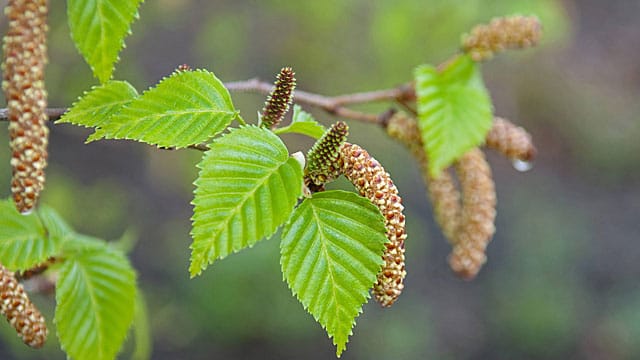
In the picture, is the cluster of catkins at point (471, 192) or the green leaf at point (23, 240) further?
the cluster of catkins at point (471, 192)

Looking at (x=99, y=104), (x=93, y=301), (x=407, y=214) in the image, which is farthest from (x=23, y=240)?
(x=407, y=214)

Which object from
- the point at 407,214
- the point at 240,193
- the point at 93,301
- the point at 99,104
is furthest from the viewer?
the point at 407,214

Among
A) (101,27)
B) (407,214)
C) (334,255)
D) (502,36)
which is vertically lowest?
(407,214)

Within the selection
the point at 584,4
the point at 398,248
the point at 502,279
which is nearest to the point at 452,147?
the point at 398,248

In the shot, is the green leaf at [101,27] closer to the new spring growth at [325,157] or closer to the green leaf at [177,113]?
the green leaf at [177,113]

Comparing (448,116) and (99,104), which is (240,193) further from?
(448,116)

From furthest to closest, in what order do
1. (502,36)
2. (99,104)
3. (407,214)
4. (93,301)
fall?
1. (407,214)
2. (502,36)
3. (93,301)
4. (99,104)

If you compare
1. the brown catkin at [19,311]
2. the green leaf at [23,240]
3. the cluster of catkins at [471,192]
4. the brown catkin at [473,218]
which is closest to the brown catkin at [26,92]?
the brown catkin at [19,311]
